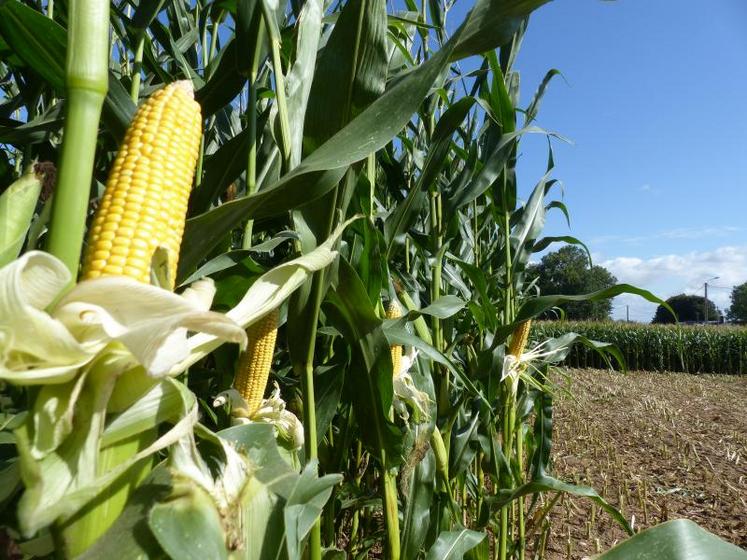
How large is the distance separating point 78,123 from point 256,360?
784mm

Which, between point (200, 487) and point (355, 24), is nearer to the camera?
point (200, 487)

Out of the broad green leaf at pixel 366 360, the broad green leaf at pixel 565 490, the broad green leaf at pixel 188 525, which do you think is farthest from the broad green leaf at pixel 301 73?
the broad green leaf at pixel 565 490

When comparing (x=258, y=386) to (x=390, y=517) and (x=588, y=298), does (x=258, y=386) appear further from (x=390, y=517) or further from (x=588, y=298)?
(x=588, y=298)

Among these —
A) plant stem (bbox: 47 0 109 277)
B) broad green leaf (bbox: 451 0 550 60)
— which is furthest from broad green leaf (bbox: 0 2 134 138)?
broad green leaf (bbox: 451 0 550 60)

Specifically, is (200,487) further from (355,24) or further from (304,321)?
(355,24)

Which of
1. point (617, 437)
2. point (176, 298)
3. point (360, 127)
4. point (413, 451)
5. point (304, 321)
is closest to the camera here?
point (176, 298)

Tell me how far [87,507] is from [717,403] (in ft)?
44.9

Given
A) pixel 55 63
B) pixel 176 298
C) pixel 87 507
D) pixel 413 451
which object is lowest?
pixel 413 451

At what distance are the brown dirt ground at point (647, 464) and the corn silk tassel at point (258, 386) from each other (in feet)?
5.60

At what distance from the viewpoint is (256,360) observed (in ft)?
4.05

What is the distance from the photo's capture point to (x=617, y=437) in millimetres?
7730

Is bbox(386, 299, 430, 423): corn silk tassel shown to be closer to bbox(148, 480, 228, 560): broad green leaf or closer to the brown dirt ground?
the brown dirt ground

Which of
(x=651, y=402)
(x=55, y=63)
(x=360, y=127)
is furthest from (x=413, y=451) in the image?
(x=651, y=402)

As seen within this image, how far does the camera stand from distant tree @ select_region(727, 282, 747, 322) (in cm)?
6519
